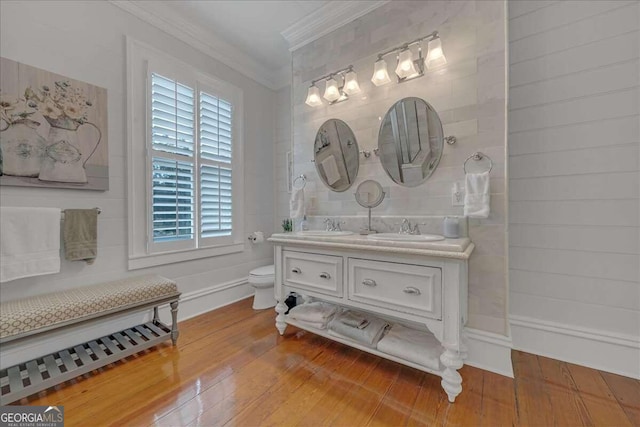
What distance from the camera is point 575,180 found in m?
1.67

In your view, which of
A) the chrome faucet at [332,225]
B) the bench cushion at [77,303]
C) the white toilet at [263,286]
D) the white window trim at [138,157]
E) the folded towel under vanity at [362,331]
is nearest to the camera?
the bench cushion at [77,303]

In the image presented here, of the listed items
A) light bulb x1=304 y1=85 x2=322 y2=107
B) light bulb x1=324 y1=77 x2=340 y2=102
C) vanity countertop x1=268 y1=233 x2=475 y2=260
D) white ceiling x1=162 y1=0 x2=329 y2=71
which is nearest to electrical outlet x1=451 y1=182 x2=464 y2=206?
vanity countertop x1=268 y1=233 x2=475 y2=260

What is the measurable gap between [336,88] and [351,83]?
5.8 inches

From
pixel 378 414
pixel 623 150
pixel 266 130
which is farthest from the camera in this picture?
pixel 266 130

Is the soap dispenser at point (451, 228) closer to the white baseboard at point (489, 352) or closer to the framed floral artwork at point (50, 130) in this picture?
the white baseboard at point (489, 352)

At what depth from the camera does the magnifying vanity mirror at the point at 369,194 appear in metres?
2.10

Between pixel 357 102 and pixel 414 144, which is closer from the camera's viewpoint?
pixel 414 144

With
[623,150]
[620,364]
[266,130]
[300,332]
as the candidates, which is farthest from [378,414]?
[266,130]

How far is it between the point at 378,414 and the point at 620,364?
4.94ft

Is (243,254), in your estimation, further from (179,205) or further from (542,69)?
(542,69)

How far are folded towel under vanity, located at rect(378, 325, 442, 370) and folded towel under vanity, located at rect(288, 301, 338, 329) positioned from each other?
1.51 ft

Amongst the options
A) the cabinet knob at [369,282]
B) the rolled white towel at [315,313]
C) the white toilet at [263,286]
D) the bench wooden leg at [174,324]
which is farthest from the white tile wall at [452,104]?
the bench wooden leg at [174,324]

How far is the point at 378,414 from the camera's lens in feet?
4.28

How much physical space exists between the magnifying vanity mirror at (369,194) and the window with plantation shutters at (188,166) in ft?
4.84
